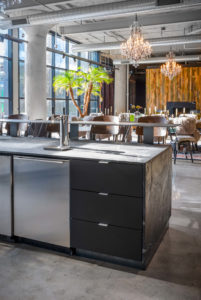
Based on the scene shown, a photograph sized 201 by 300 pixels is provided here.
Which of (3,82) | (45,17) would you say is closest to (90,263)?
(45,17)

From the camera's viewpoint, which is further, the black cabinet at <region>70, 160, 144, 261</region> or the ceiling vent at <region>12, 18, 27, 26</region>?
the ceiling vent at <region>12, 18, 27, 26</region>

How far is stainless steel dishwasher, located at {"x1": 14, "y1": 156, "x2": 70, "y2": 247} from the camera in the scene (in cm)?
257

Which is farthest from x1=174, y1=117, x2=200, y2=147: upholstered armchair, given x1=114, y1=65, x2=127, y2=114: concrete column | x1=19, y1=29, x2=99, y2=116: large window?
x1=114, y1=65, x2=127, y2=114: concrete column

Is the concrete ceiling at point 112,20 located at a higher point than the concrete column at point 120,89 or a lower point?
higher

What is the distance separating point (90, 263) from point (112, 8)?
621 cm

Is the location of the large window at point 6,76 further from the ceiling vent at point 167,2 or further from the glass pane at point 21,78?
the ceiling vent at point 167,2

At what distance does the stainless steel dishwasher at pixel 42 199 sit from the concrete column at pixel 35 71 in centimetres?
703

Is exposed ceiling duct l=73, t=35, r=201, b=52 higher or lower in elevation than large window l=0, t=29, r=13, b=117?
higher

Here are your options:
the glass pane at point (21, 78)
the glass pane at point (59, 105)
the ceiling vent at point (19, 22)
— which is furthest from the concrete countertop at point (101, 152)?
the glass pane at point (59, 105)

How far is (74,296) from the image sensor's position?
2.07 meters

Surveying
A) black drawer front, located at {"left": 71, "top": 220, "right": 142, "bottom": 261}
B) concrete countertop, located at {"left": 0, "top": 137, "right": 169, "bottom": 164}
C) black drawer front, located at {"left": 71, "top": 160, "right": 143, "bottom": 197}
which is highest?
concrete countertop, located at {"left": 0, "top": 137, "right": 169, "bottom": 164}

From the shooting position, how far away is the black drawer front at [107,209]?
2.36m

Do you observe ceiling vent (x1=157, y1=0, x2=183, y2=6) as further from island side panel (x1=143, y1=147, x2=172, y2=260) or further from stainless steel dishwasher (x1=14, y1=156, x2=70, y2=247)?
stainless steel dishwasher (x1=14, y1=156, x2=70, y2=247)

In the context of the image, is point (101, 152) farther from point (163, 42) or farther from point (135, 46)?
point (163, 42)
